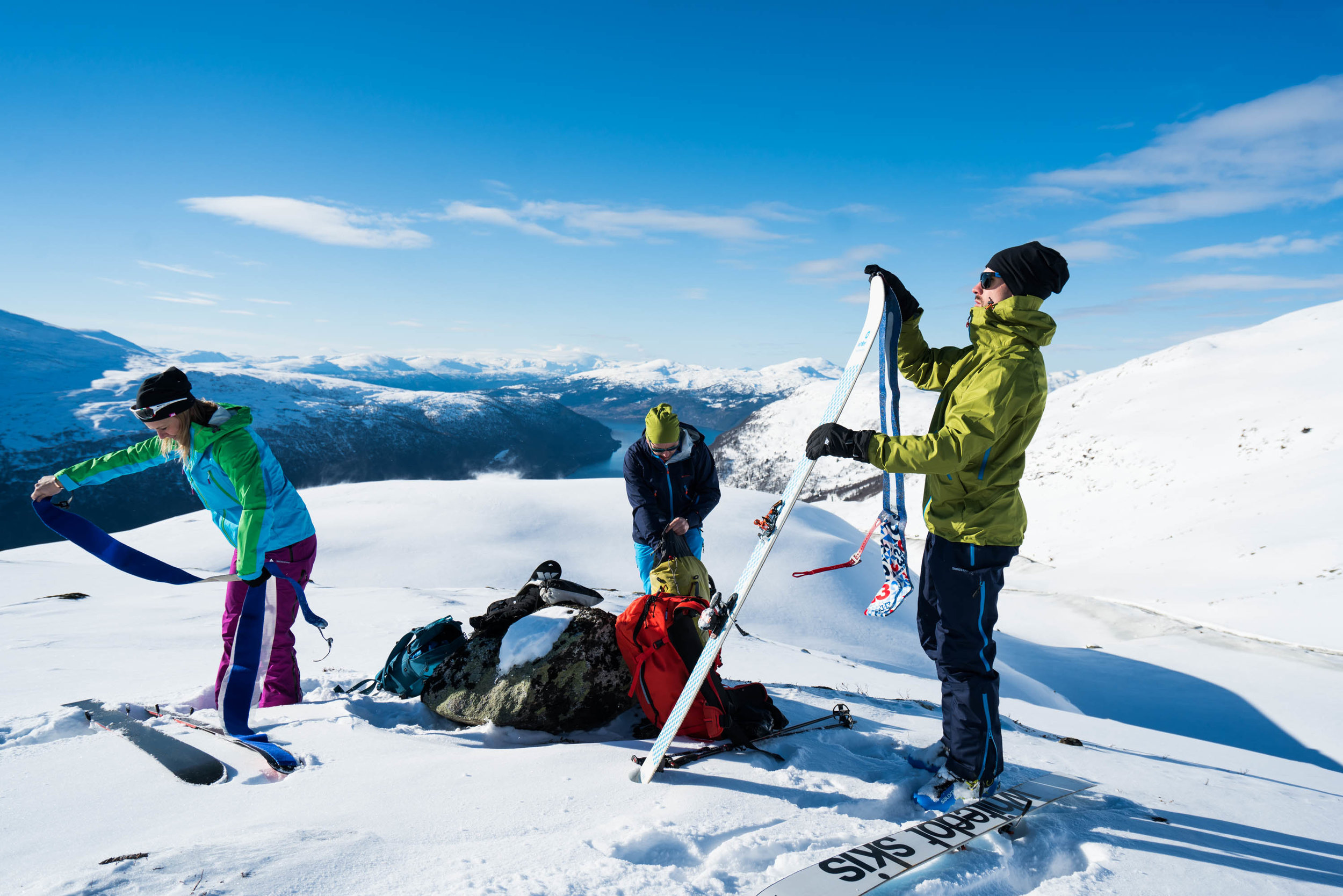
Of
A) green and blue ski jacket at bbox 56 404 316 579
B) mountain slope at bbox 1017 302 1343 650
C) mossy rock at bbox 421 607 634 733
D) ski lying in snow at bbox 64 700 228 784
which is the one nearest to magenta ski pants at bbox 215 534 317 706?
green and blue ski jacket at bbox 56 404 316 579

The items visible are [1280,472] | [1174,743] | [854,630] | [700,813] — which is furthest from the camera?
[1280,472]

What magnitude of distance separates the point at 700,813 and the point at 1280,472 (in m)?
36.3

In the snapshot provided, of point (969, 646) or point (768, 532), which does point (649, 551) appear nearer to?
point (768, 532)

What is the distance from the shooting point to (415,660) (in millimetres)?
4816

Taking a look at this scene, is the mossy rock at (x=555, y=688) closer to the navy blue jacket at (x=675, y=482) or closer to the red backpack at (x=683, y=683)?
the red backpack at (x=683, y=683)

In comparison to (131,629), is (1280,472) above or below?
above

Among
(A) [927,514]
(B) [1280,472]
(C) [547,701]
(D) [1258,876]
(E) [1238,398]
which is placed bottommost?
(C) [547,701]

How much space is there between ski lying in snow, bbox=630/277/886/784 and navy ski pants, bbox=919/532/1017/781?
807 mm

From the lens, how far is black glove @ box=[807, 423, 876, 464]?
9.90 feet

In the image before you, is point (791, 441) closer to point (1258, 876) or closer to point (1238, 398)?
point (1238, 398)

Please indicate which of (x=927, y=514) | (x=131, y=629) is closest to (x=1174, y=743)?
(x=927, y=514)

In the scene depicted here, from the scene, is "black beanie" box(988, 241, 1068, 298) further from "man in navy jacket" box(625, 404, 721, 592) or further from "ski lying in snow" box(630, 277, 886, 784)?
"man in navy jacket" box(625, 404, 721, 592)

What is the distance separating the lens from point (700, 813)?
2.90 meters

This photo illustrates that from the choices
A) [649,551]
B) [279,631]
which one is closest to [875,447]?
[649,551]
